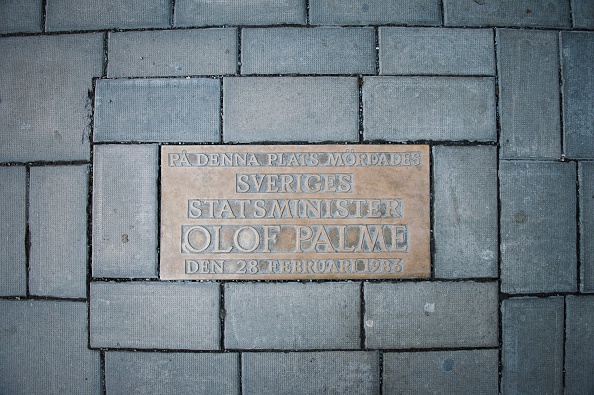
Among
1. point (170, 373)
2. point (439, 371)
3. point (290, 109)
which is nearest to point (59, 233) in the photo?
point (170, 373)

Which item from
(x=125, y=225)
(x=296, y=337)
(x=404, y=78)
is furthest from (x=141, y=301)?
(x=404, y=78)

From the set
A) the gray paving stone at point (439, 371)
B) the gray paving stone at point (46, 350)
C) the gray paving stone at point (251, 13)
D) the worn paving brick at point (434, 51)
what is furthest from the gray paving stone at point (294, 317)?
the gray paving stone at point (251, 13)

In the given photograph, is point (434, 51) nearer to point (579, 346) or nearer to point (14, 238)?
point (579, 346)

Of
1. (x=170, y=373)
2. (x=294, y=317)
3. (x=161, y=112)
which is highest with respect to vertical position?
(x=161, y=112)

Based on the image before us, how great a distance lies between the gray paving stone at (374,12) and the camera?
6.72ft

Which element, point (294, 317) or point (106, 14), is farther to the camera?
point (106, 14)

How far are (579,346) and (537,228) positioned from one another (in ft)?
2.40

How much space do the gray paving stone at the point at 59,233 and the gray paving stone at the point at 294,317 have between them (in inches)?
35.3

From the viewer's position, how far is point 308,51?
2029 millimetres

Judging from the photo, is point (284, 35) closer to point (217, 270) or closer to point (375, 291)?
point (217, 270)

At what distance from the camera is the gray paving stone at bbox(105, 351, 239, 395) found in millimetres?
1979

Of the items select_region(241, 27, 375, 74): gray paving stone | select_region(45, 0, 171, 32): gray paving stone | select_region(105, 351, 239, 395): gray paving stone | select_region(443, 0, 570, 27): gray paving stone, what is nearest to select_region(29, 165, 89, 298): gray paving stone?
select_region(105, 351, 239, 395): gray paving stone

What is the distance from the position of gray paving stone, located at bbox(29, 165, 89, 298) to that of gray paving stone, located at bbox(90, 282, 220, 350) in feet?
0.61

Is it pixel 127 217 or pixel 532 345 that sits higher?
pixel 127 217
